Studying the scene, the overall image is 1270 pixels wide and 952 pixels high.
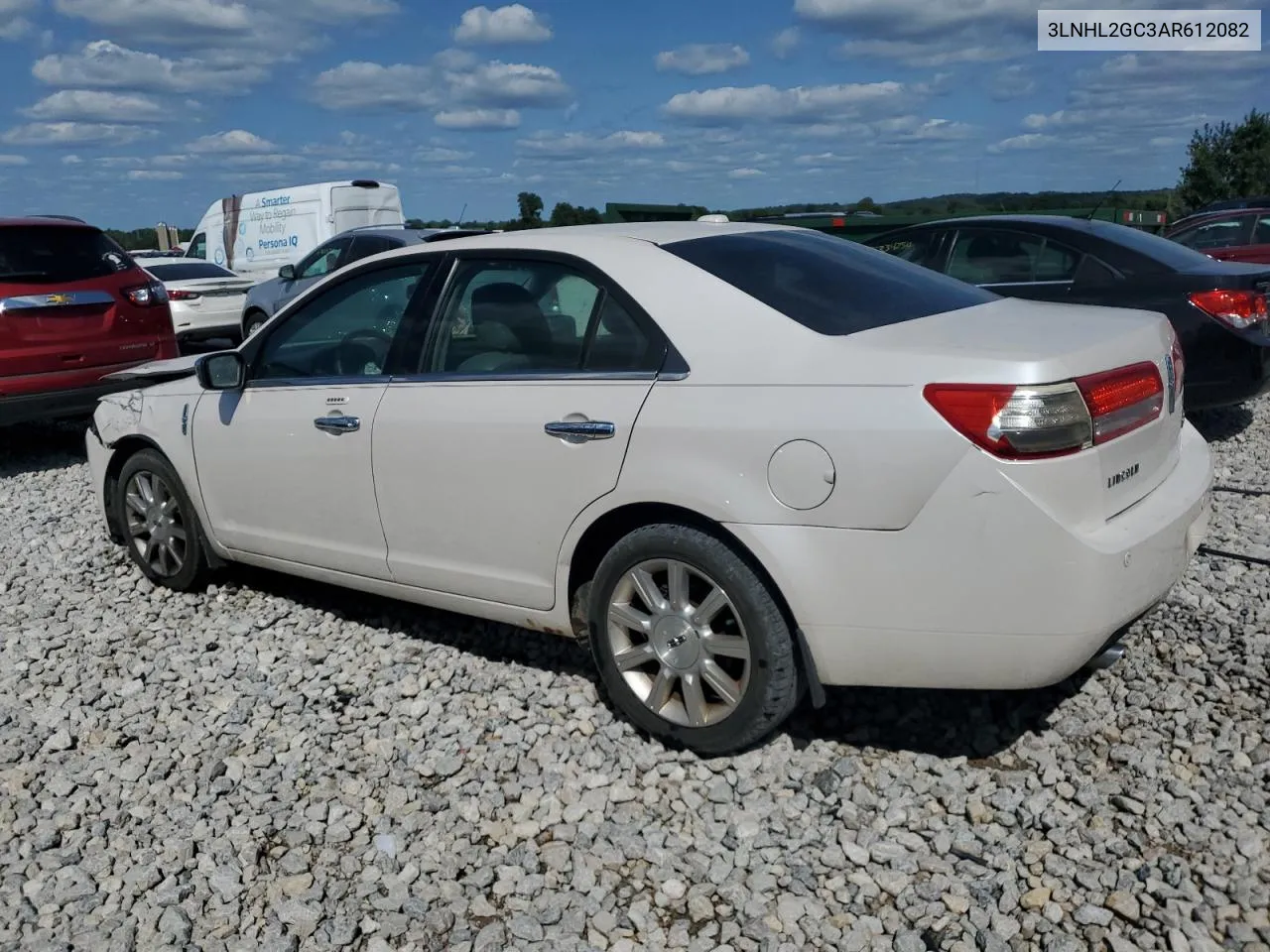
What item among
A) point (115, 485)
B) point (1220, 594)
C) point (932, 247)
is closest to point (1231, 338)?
point (932, 247)

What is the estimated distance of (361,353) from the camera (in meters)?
4.42

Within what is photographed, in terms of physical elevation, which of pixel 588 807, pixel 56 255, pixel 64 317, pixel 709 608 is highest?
pixel 56 255

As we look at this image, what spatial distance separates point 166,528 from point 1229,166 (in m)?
45.9

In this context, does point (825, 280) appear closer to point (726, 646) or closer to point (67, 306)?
point (726, 646)

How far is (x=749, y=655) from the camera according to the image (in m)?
3.29

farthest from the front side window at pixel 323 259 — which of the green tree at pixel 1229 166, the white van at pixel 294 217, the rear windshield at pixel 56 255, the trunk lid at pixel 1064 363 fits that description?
the green tree at pixel 1229 166

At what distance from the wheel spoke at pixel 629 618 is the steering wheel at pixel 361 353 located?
1.38 m

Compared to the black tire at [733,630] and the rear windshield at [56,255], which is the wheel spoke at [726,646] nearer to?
the black tire at [733,630]

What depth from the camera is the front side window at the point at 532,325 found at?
358cm

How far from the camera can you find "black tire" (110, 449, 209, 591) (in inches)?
203

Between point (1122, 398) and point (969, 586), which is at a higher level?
point (1122, 398)

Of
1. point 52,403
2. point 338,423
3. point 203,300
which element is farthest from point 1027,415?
point 203,300

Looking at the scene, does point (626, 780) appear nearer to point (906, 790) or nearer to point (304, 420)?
point (906, 790)

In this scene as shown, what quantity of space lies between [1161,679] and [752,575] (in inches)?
62.9
